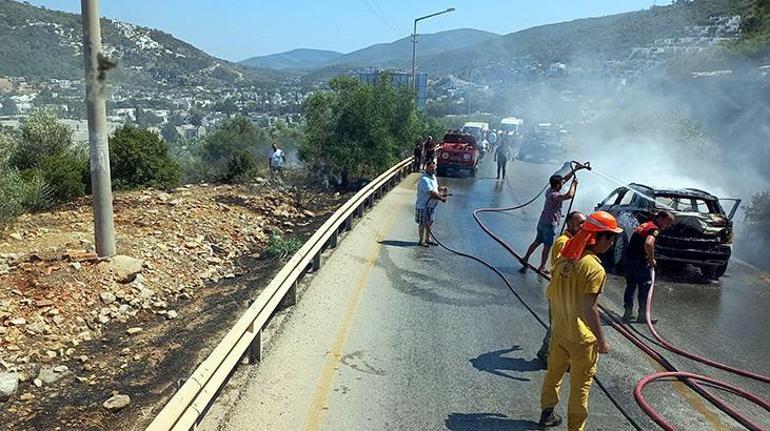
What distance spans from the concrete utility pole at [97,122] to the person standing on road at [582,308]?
692cm

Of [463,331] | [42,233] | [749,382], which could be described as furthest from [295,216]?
[749,382]

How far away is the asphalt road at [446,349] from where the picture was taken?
554 centimetres

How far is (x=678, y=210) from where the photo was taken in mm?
11008

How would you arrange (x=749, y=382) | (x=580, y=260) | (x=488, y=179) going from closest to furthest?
1. (x=580, y=260)
2. (x=749, y=382)
3. (x=488, y=179)

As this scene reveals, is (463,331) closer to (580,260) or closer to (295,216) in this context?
(580,260)

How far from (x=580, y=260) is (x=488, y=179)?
20818mm

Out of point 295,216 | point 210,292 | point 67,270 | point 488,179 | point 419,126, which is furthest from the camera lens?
point 419,126

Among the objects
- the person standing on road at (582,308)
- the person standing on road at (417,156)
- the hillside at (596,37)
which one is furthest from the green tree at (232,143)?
the hillside at (596,37)

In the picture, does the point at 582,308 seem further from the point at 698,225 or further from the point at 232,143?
the point at 232,143

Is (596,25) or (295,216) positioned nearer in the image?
(295,216)

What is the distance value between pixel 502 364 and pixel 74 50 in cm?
5593

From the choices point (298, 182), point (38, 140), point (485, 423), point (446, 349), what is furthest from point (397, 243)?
point (38, 140)

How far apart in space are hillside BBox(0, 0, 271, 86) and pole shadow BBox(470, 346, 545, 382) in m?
27.6

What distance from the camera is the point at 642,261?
27.1 feet
